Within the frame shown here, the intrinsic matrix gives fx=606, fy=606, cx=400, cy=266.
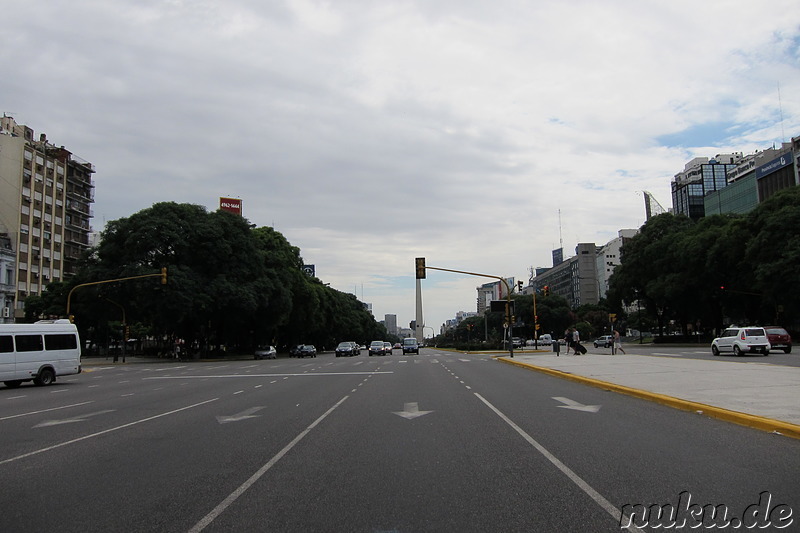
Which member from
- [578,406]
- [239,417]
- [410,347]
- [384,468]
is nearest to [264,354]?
[410,347]

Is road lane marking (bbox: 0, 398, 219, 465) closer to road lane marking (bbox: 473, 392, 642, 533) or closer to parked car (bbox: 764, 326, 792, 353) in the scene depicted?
road lane marking (bbox: 473, 392, 642, 533)

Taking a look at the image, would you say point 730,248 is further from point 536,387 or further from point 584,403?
point 584,403

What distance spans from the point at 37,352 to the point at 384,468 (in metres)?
21.9

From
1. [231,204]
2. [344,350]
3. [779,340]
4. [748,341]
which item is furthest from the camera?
[231,204]

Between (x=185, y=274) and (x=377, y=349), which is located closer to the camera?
(x=185, y=274)

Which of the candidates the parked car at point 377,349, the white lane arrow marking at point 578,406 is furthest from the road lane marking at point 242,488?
the parked car at point 377,349

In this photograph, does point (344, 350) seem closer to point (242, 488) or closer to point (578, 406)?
point (578, 406)

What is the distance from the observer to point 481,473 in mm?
7156

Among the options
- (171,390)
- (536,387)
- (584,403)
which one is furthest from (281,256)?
(584,403)

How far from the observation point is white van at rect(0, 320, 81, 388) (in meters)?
22.8

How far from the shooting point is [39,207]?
88.0 metres

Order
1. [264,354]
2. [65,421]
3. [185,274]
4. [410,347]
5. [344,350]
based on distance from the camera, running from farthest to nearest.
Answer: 1. [410,347]
2. [344,350]
3. [264,354]
4. [185,274]
5. [65,421]

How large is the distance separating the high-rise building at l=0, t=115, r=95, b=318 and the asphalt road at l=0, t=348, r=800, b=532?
7405cm

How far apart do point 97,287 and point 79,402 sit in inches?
1517
